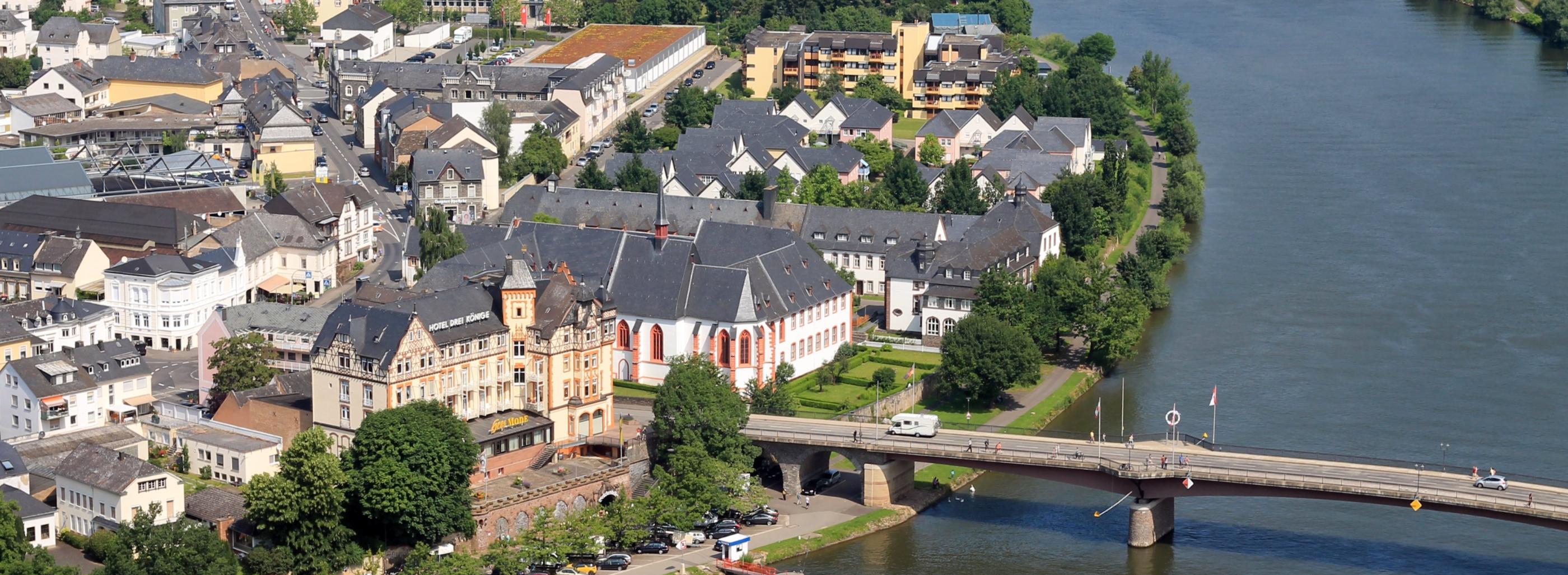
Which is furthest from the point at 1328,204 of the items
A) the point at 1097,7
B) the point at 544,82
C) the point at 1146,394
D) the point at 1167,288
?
the point at 1097,7

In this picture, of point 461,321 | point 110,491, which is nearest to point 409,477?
point 461,321

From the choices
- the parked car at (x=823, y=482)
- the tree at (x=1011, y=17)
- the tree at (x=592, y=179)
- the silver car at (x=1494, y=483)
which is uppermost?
the tree at (x=1011, y=17)

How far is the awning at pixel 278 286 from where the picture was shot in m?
110

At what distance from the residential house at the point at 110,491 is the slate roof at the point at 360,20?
92.1 meters

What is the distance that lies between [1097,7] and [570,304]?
119 meters

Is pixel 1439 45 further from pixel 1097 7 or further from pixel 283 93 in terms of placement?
pixel 283 93

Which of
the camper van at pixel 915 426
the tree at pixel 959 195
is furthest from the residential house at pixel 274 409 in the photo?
the tree at pixel 959 195

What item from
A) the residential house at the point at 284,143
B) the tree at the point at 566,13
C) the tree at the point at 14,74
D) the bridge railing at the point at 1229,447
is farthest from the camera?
the tree at the point at 566,13

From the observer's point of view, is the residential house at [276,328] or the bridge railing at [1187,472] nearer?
the bridge railing at [1187,472]

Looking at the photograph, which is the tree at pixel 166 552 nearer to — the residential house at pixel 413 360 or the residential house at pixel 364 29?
the residential house at pixel 413 360

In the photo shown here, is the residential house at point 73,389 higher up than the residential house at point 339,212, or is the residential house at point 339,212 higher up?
the residential house at point 339,212

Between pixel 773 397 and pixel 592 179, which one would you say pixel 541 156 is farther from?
pixel 773 397

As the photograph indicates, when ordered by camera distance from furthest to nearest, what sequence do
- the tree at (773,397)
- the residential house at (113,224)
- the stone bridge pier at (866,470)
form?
the residential house at (113,224)
the tree at (773,397)
the stone bridge pier at (866,470)

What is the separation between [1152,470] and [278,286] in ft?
151
